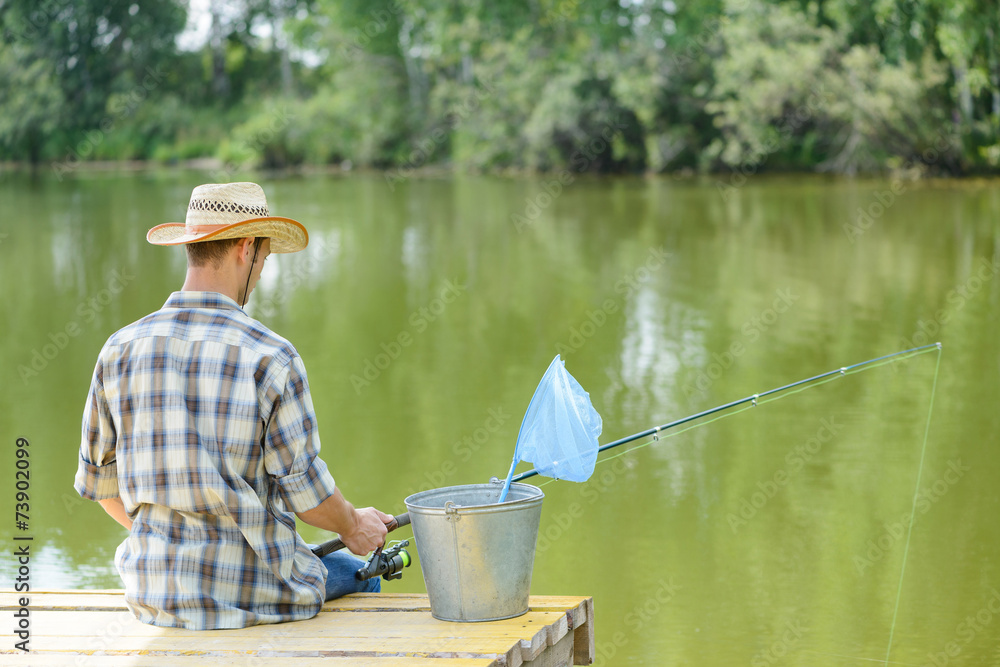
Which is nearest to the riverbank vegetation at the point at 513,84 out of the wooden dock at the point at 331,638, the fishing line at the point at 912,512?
the fishing line at the point at 912,512

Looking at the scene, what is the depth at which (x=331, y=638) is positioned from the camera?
8.05ft

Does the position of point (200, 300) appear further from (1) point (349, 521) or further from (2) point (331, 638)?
(2) point (331, 638)

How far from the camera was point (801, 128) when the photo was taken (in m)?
29.6

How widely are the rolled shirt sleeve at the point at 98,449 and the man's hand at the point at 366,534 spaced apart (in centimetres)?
51

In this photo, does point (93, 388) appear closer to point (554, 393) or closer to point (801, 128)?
point (554, 393)

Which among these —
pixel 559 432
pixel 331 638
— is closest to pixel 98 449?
pixel 331 638

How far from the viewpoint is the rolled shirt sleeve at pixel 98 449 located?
2.43 meters

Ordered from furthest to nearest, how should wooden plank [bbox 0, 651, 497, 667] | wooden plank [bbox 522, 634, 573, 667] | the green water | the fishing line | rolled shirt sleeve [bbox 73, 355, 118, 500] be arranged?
the green water → the fishing line → wooden plank [bbox 522, 634, 573, 667] → rolled shirt sleeve [bbox 73, 355, 118, 500] → wooden plank [bbox 0, 651, 497, 667]

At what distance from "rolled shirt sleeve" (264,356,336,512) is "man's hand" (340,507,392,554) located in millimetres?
178

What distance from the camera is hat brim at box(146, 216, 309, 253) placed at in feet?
8.00

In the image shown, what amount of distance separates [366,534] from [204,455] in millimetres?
438

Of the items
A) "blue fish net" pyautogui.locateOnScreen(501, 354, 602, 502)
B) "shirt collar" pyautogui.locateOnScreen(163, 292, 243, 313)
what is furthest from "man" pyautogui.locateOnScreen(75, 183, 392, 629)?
"blue fish net" pyautogui.locateOnScreen(501, 354, 602, 502)

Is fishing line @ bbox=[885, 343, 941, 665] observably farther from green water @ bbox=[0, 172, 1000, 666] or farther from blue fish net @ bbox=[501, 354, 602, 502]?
blue fish net @ bbox=[501, 354, 602, 502]

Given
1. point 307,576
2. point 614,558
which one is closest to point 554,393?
point 307,576
